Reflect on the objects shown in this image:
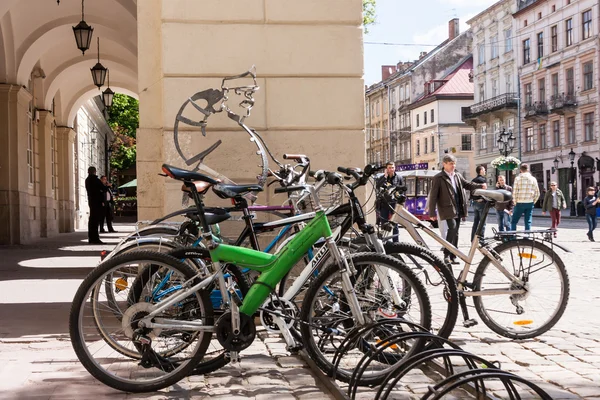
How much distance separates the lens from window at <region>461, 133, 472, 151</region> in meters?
73.4

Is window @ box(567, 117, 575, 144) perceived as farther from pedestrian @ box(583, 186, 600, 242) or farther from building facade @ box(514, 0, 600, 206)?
pedestrian @ box(583, 186, 600, 242)

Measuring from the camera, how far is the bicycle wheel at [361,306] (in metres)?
4.68

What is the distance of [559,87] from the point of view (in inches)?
2020

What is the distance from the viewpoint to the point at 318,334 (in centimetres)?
471

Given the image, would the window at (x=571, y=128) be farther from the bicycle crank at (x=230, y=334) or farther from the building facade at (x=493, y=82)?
the bicycle crank at (x=230, y=334)

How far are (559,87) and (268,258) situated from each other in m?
49.7

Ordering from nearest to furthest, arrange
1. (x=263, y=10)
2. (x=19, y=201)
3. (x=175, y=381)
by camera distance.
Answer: (x=175, y=381)
(x=263, y=10)
(x=19, y=201)

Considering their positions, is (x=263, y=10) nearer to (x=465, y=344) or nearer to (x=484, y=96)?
(x=465, y=344)

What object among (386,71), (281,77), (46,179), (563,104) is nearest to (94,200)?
(46,179)

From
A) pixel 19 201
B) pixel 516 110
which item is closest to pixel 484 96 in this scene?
pixel 516 110

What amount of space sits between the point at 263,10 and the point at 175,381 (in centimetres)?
373

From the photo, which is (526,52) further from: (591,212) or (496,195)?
(496,195)

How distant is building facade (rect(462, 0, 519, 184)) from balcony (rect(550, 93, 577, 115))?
203 inches

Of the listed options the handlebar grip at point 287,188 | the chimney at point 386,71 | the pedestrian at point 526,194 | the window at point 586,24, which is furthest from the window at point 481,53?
the handlebar grip at point 287,188
